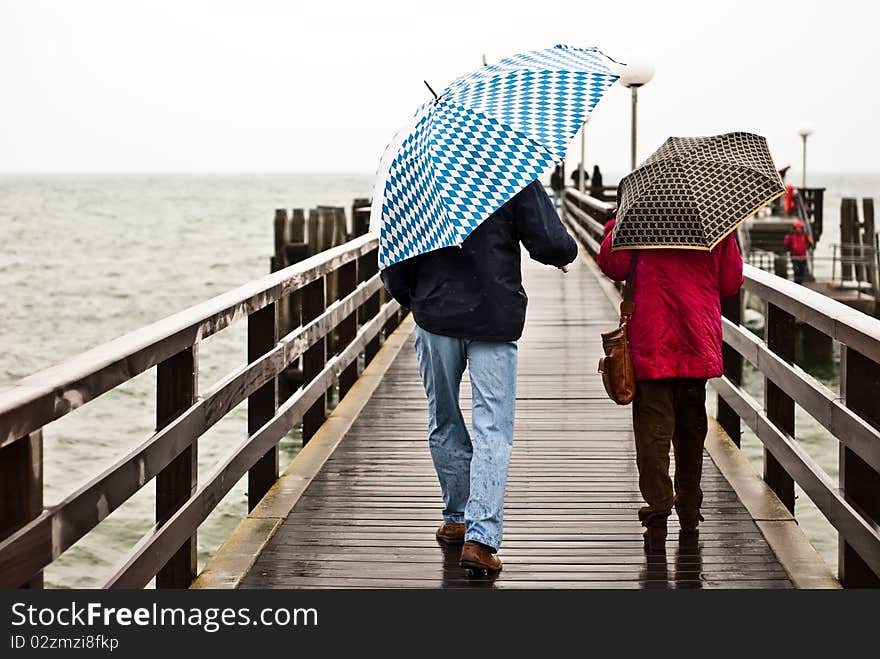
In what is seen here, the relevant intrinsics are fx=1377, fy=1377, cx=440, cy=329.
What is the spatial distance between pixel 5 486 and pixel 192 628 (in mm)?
997

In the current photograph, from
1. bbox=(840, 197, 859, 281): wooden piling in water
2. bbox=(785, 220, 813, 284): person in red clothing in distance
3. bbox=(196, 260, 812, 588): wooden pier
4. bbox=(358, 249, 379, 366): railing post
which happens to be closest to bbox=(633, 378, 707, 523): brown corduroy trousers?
bbox=(196, 260, 812, 588): wooden pier

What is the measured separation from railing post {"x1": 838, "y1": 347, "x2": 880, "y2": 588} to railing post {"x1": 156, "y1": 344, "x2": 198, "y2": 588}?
6.66 ft

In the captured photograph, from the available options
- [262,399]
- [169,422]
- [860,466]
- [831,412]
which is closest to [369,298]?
[262,399]

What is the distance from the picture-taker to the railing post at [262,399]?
556 cm

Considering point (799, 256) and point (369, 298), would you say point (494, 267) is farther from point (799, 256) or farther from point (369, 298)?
point (799, 256)

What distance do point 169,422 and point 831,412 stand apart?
6.77 ft

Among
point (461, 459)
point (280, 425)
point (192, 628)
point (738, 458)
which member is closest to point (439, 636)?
point (192, 628)

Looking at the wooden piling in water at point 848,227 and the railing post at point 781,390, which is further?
the wooden piling in water at point 848,227

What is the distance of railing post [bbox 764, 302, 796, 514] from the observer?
5430mm

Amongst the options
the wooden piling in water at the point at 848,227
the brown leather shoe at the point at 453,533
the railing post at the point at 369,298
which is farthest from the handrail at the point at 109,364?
the wooden piling in water at the point at 848,227

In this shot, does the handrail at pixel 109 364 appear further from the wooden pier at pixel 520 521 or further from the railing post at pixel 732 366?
the railing post at pixel 732 366

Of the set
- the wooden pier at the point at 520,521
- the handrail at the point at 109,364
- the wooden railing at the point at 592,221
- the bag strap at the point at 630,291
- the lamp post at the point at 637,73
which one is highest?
the lamp post at the point at 637,73

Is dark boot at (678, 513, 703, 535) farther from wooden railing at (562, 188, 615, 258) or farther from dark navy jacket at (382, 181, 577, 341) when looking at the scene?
wooden railing at (562, 188, 615, 258)

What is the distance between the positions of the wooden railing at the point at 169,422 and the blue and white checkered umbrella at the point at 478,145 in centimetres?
79
